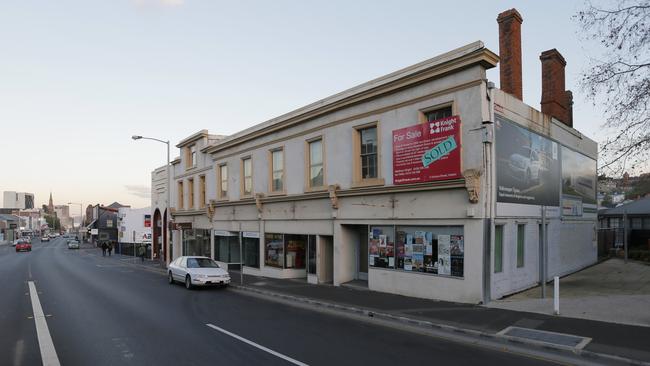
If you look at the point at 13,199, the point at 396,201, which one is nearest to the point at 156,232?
the point at 396,201

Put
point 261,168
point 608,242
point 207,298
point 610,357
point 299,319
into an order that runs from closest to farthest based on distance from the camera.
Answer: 1. point 610,357
2. point 299,319
3. point 207,298
4. point 261,168
5. point 608,242

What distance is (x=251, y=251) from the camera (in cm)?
2522

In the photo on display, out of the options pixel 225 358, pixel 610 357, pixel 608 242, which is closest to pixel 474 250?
pixel 610 357

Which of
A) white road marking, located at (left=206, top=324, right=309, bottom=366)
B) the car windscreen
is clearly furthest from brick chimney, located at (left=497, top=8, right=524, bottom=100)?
the car windscreen

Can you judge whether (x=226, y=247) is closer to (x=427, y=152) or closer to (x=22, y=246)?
(x=427, y=152)

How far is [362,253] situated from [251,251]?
8.74 m

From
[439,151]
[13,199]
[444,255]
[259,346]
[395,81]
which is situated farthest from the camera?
[13,199]

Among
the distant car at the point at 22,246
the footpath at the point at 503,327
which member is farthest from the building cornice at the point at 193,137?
the distant car at the point at 22,246

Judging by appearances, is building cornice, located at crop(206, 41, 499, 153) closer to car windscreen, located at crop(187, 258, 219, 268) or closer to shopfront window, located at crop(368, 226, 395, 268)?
shopfront window, located at crop(368, 226, 395, 268)

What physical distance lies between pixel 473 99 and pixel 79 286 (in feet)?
61.4

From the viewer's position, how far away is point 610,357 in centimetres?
796

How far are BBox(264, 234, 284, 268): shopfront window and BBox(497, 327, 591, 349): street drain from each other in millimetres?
13820

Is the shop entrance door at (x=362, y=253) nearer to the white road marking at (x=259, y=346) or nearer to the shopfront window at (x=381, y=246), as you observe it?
the shopfront window at (x=381, y=246)

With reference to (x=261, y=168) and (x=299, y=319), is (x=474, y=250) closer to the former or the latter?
(x=299, y=319)
